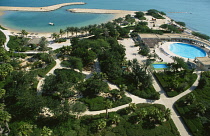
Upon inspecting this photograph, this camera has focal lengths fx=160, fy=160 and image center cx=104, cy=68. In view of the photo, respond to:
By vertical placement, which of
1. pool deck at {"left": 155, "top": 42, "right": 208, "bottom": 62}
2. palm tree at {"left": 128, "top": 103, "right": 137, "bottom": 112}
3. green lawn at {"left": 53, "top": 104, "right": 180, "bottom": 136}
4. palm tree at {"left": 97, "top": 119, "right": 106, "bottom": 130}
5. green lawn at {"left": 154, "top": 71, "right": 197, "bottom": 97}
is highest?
pool deck at {"left": 155, "top": 42, "right": 208, "bottom": 62}

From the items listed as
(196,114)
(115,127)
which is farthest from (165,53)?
(115,127)

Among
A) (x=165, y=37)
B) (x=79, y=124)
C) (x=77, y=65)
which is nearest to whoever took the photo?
(x=79, y=124)

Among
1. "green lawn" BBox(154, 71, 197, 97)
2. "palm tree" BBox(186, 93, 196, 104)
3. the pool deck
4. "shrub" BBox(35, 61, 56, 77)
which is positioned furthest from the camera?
the pool deck

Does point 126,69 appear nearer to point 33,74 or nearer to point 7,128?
point 33,74

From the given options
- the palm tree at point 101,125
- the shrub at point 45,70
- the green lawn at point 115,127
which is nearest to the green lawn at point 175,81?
the green lawn at point 115,127

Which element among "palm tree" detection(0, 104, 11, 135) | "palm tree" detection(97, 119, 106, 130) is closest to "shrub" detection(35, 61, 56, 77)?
"palm tree" detection(0, 104, 11, 135)

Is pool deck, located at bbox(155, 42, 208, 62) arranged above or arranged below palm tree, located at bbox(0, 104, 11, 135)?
above

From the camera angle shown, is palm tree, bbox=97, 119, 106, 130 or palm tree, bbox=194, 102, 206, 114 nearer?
palm tree, bbox=97, 119, 106, 130

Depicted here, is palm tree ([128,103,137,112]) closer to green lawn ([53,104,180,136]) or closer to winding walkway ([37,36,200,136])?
green lawn ([53,104,180,136])

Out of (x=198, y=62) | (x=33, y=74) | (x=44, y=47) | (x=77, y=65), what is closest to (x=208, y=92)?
(x=198, y=62)
